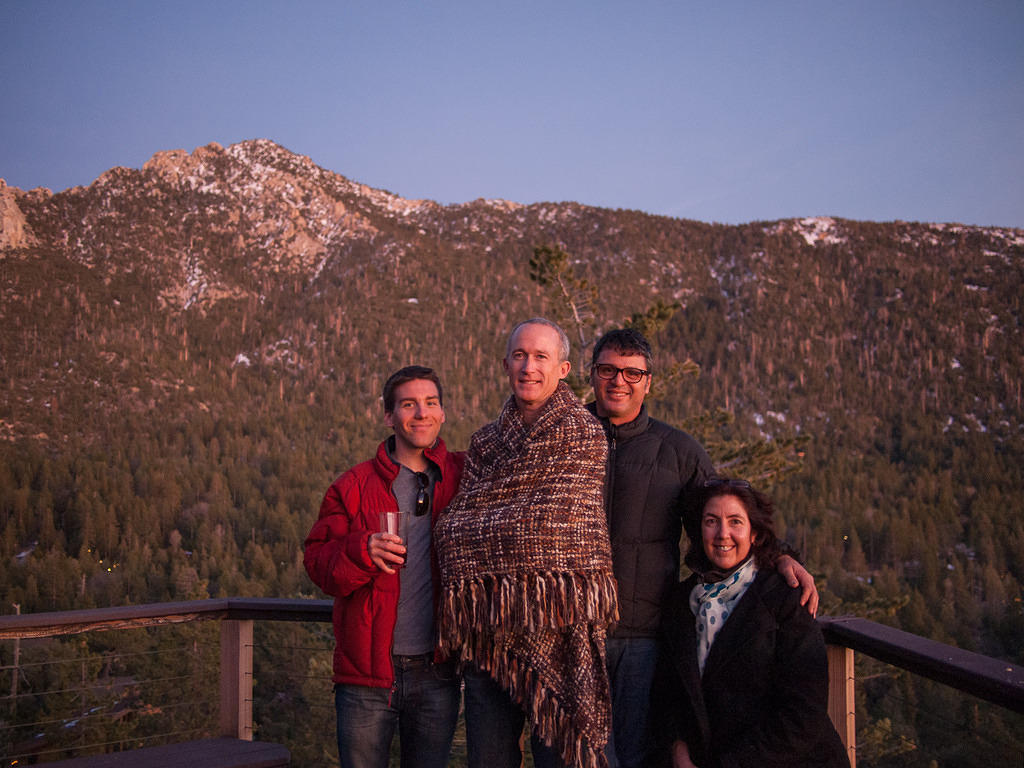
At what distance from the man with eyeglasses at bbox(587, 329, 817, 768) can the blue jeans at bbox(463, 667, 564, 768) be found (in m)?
0.22

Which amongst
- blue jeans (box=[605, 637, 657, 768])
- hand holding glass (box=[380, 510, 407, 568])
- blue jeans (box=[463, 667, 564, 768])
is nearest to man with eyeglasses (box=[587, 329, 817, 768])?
blue jeans (box=[605, 637, 657, 768])

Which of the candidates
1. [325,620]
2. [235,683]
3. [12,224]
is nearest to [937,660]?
[325,620]

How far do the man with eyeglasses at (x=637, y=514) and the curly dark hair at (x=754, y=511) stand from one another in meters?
0.05

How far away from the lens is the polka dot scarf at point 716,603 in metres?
2.10

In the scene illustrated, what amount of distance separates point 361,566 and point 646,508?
0.86 m

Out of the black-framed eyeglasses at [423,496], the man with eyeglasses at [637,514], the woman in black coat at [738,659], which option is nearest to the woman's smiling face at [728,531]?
the woman in black coat at [738,659]

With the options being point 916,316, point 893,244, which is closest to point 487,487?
point 916,316

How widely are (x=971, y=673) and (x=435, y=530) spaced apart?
1398 mm

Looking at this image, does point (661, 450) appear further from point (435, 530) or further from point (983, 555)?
point (983, 555)

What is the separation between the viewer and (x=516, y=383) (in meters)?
2.27

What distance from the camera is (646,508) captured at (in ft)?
7.50

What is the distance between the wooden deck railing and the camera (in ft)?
5.75

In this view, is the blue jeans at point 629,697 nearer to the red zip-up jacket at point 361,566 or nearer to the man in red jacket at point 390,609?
the man in red jacket at point 390,609

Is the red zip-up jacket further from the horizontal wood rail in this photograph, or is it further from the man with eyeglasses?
the horizontal wood rail
